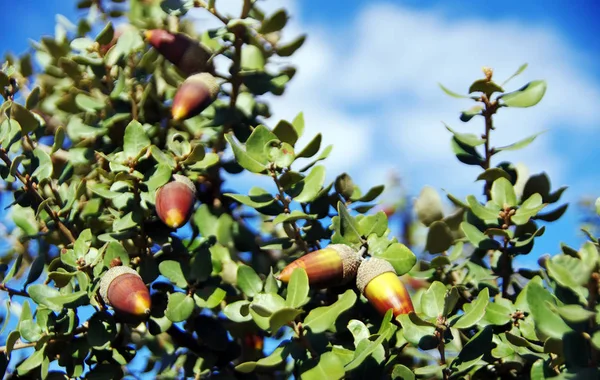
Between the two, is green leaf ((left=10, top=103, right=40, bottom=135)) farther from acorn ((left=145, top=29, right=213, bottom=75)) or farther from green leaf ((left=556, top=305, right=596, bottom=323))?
green leaf ((left=556, top=305, right=596, bottom=323))

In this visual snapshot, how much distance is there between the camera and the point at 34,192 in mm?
1976

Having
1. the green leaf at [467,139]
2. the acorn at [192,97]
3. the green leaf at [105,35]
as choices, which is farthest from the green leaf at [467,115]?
the green leaf at [105,35]

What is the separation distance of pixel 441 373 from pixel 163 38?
1399 mm

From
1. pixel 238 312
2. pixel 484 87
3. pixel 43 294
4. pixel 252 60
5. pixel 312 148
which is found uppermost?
pixel 484 87

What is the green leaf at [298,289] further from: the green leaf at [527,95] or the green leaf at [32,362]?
the green leaf at [527,95]

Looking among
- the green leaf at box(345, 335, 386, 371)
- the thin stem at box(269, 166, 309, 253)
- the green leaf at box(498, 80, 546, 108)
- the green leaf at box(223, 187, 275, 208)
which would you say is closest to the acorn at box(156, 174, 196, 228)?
the green leaf at box(223, 187, 275, 208)

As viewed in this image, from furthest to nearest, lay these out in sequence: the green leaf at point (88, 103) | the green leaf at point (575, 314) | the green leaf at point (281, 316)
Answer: the green leaf at point (88, 103), the green leaf at point (281, 316), the green leaf at point (575, 314)

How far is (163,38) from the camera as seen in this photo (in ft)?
7.39

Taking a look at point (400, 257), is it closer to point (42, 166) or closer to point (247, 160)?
point (247, 160)

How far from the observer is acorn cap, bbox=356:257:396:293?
1.72 m

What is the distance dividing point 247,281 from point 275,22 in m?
0.93

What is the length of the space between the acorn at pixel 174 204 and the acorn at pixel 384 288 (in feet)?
1.64

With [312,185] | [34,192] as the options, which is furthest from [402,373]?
[34,192]

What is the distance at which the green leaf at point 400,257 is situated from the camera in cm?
173
